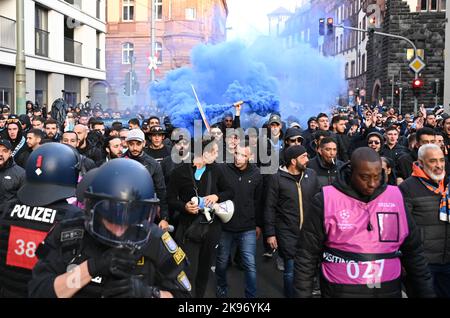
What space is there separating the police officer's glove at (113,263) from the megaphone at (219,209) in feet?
9.95

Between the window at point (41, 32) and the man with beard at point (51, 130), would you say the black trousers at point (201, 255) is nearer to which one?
the man with beard at point (51, 130)

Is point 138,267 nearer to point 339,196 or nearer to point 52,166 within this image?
point 52,166

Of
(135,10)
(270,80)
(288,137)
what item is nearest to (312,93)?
(270,80)

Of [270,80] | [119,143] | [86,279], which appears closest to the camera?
[86,279]

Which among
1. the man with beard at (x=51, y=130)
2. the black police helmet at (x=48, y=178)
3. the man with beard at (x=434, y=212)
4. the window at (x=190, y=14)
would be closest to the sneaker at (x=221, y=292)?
the man with beard at (x=434, y=212)

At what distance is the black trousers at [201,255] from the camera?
5293 millimetres

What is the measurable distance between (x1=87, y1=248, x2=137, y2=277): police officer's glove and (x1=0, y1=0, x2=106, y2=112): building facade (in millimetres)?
18518

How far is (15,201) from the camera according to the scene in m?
2.96

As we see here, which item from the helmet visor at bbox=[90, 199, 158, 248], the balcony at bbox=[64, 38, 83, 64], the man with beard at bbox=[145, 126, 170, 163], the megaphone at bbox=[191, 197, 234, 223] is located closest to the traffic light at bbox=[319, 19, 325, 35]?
the balcony at bbox=[64, 38, 83, 64]

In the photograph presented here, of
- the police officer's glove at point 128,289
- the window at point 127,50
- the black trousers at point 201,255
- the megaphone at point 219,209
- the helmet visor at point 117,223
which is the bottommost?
the black trousers at point 201,255

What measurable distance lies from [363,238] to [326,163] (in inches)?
117

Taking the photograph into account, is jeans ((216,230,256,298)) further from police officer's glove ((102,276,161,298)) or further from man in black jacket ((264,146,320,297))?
police officer's glove ((102,276,161,298))

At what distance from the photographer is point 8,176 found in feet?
17.9
